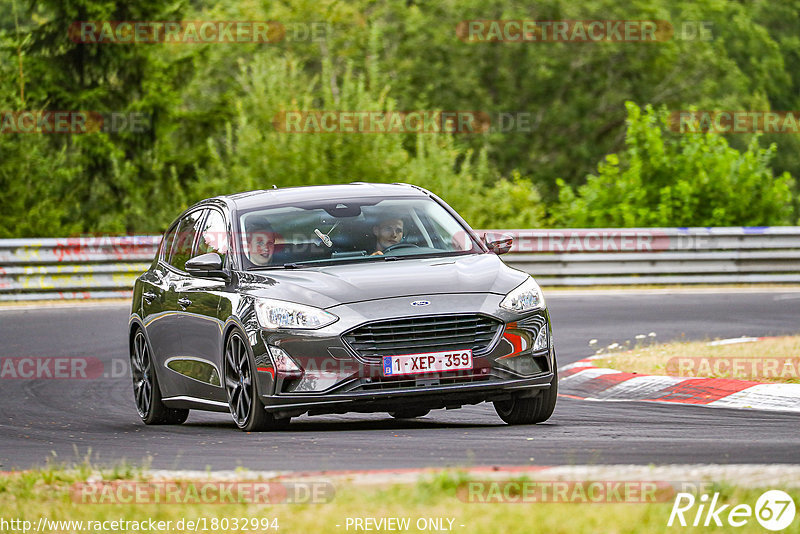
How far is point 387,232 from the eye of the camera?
33.6 ft

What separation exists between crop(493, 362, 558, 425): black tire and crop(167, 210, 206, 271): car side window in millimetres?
2747

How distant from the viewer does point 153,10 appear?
35.1 m

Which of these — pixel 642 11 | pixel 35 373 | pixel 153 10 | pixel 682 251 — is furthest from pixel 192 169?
pixel 642 11

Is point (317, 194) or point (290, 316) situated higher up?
point (317, 194)

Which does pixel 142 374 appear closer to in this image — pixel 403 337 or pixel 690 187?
pixel 403 337

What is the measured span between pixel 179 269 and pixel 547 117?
161 ft

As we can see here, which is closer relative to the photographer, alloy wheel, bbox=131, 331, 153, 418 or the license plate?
the license plate

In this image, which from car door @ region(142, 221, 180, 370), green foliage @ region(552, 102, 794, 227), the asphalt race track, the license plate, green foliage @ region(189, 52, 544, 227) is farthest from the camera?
green foliage @ region(189, 52, 544, 227)

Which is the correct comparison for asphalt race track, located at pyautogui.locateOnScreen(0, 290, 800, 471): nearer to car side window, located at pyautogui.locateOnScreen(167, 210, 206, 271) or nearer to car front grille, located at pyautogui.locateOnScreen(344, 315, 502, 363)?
car front grille, located at pyautogui.locateOnScreen(344, 315, 502, 363)

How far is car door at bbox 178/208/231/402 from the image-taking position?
10039 millimetres

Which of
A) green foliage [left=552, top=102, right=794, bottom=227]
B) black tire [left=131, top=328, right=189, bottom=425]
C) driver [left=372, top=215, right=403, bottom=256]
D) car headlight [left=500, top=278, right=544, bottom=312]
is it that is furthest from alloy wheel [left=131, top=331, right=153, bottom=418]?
green foliage [left=552, top=102, right=794, bottom=227]

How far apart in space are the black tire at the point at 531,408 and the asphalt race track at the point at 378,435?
0.37 ft

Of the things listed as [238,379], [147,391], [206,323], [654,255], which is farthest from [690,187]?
[238,379]

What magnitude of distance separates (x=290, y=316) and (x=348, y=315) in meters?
0.39
